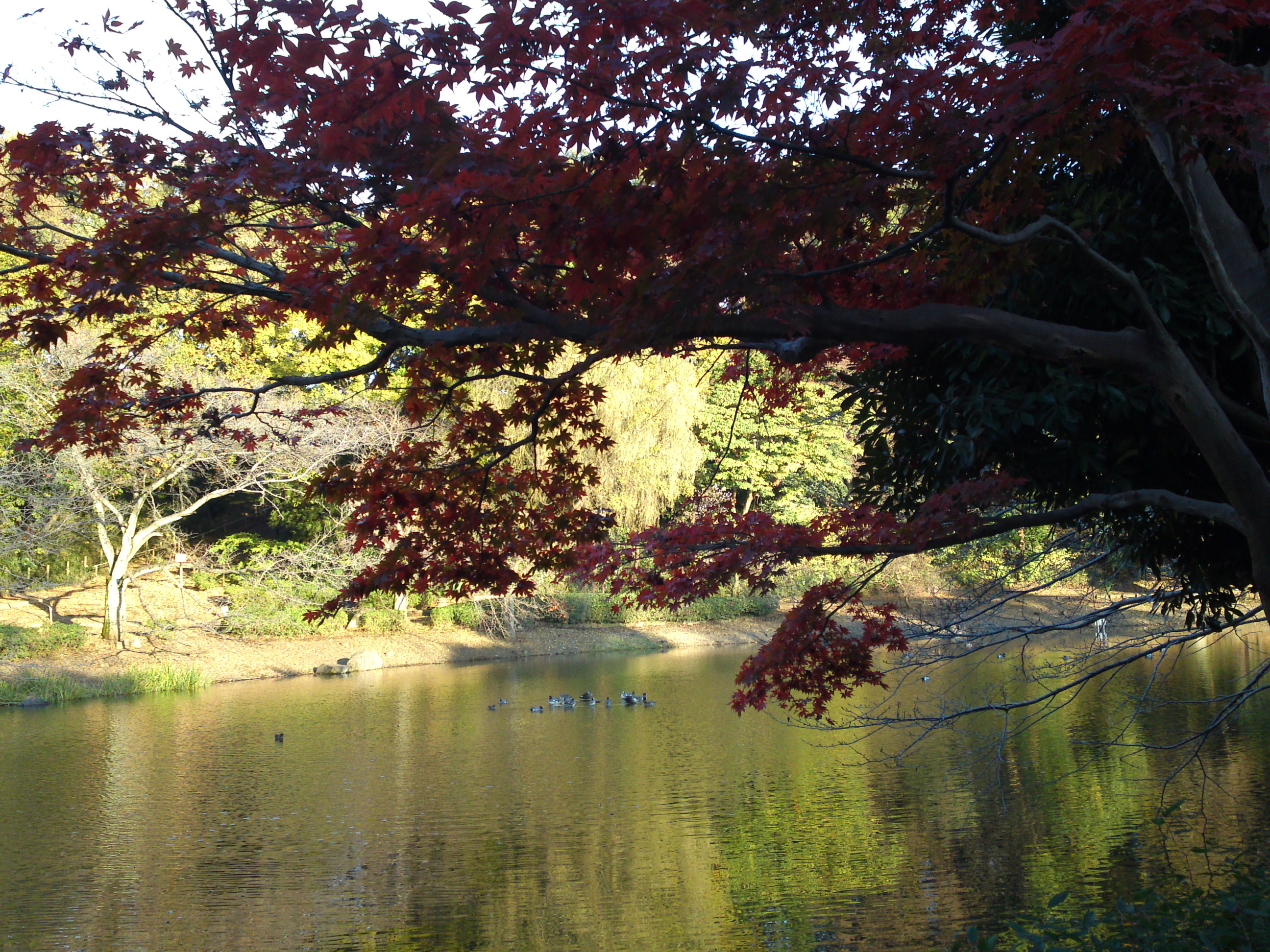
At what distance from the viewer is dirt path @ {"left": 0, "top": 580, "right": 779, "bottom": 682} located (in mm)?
18016

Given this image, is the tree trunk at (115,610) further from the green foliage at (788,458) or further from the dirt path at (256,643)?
the green foliage at (788,458)

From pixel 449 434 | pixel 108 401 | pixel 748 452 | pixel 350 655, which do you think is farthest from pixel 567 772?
pixel 748 452

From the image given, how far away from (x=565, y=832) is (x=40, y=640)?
13.2m

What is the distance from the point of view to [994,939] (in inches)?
144

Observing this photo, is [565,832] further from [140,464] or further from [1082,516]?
[140,464]

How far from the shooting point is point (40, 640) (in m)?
17.4

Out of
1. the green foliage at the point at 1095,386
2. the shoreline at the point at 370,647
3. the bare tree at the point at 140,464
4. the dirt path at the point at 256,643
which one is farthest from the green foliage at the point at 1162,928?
the bare tree at the point at 140,464

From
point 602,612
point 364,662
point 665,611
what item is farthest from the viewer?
point 602,612

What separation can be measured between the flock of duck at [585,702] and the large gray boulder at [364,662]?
5.44 m

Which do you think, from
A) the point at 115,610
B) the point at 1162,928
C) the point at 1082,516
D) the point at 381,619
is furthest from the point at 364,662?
the point at 1082,516

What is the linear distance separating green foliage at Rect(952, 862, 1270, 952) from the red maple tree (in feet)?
4.63

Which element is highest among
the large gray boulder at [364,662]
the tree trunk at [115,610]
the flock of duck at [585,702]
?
the tree trunk at [115,610]

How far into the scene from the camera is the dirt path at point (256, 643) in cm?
1802

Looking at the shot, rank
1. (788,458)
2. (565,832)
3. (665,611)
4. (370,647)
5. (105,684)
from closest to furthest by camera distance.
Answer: (565,832), (105,684), (370,647), (665,611), (788,458)
